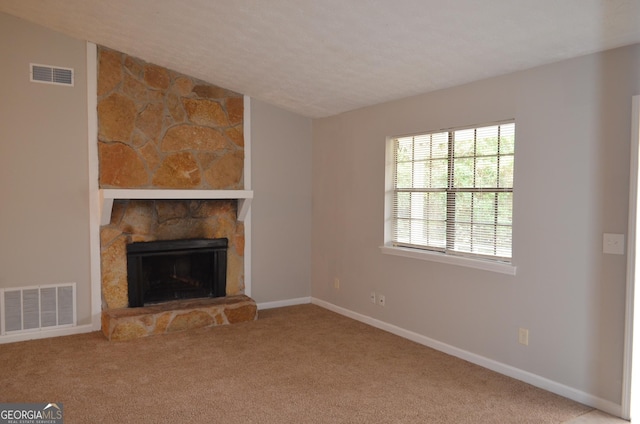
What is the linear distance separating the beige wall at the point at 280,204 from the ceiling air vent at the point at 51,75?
1807mm

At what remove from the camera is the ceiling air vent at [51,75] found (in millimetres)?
4250

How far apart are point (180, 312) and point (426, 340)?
7.49 ft

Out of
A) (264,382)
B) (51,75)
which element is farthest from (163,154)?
(264,382)

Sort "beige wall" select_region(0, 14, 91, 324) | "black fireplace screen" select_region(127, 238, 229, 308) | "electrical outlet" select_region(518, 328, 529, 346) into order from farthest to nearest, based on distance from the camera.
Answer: "black fireplace screen" select_region(127, 238, 229, 308) → "beige wall" select_region(0, 14, 91, 324) → "electrical outlet" select_region(518, 328, 529, 346)

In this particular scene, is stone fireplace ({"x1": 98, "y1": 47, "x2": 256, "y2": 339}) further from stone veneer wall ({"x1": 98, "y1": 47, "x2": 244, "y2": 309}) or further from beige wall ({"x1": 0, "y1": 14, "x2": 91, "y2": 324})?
beige wall ({"x1": 0, "y1": 14, "x2": 91, "y2": 324})

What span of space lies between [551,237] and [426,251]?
1213mm

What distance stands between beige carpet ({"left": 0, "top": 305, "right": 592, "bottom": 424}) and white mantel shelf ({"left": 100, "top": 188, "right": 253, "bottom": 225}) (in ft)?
3.93

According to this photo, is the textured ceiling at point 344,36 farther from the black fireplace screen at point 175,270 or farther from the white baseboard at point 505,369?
the white baseboard at point 505,369

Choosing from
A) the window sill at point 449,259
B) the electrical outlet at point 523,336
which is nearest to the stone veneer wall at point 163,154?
the window sill at point 449,259

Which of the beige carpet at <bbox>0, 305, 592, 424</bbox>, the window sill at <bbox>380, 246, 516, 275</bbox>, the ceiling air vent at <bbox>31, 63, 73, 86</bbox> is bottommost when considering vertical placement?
the beige carpet at <bbox>0, 305, 592, 424</bbox>

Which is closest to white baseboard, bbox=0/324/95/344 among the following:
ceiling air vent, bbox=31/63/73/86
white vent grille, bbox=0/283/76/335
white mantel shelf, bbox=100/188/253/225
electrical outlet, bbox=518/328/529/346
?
white vent grille, bbox=0/283/76/335

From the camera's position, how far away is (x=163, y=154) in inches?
188

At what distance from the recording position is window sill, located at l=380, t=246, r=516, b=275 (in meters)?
3.50

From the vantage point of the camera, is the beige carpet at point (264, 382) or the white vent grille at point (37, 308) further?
the white vent grille at point (37, 308)
